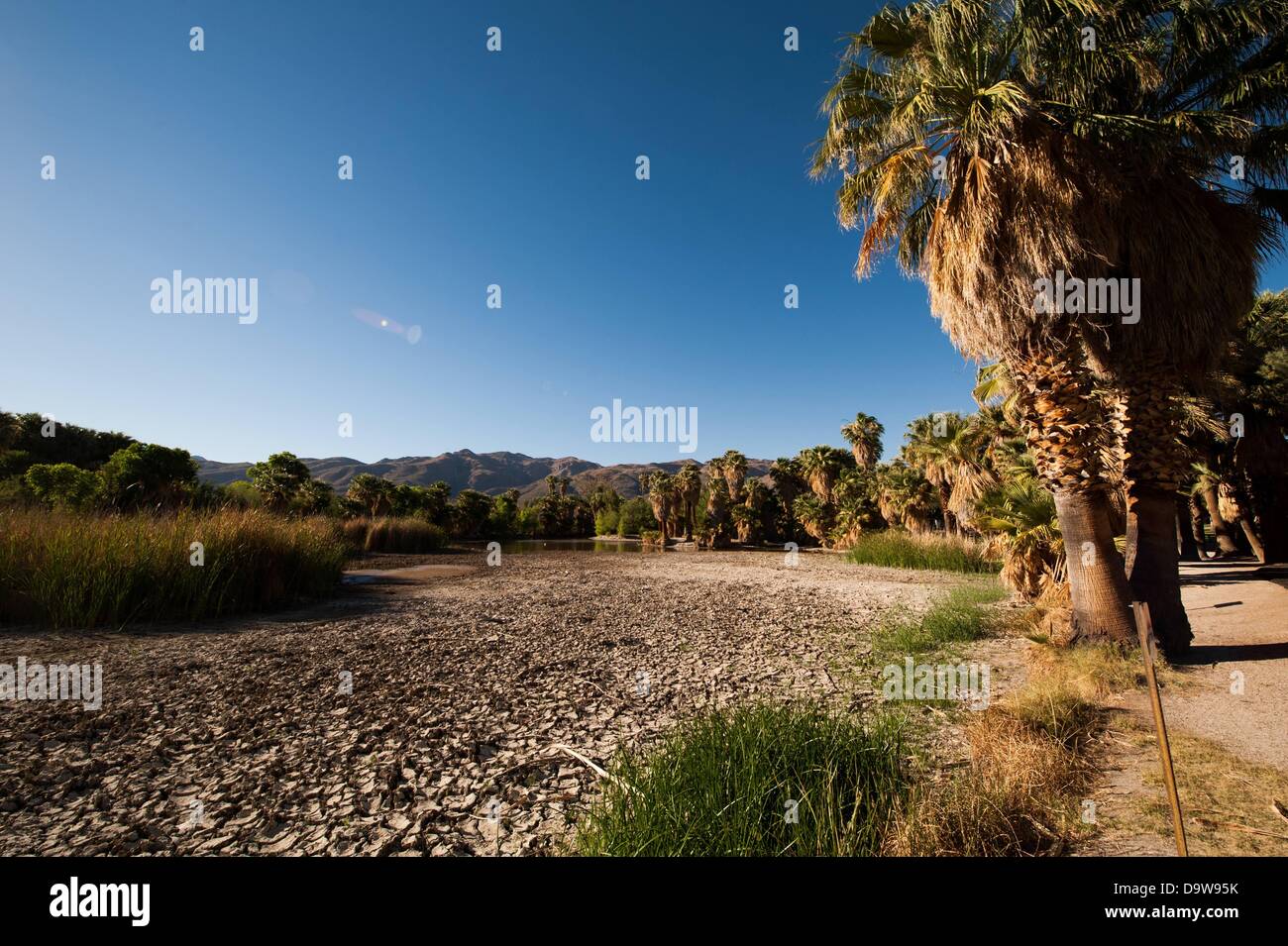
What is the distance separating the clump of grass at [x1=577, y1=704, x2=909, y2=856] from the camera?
3100 mm

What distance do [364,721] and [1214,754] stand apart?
8.94 meters

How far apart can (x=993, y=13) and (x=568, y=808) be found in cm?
1167

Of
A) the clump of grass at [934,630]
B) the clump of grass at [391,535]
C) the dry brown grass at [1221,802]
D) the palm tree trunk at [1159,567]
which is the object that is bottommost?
the clump of grass at [391,535]

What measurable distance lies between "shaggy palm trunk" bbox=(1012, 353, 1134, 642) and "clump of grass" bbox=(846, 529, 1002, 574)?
1651 centimetres

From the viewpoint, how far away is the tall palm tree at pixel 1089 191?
6.75 metres

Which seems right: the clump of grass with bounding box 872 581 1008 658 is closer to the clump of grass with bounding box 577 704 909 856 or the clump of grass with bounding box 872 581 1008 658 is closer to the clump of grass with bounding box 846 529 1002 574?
the clump of grass with bounding box 577 704 909 856

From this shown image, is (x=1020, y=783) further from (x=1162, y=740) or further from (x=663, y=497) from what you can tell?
(x=663, y=497)

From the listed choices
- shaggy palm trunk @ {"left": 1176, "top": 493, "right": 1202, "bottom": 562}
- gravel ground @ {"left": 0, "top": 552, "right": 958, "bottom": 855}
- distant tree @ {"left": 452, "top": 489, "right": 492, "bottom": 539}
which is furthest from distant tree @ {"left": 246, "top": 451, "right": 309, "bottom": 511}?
shaggy palm trunk @ {"left": 1176, "top": 493, "right": 1202, "bottom": 562}

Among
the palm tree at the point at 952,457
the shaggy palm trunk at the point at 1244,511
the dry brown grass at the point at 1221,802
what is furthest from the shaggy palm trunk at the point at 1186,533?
the dry brown grass at the point at 1221,802

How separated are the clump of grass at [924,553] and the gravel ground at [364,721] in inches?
556

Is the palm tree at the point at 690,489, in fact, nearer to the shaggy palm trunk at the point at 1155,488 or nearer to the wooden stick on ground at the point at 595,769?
the shaggy palm trunk at the point at 1155,488

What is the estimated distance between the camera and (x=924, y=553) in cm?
A: 2602
